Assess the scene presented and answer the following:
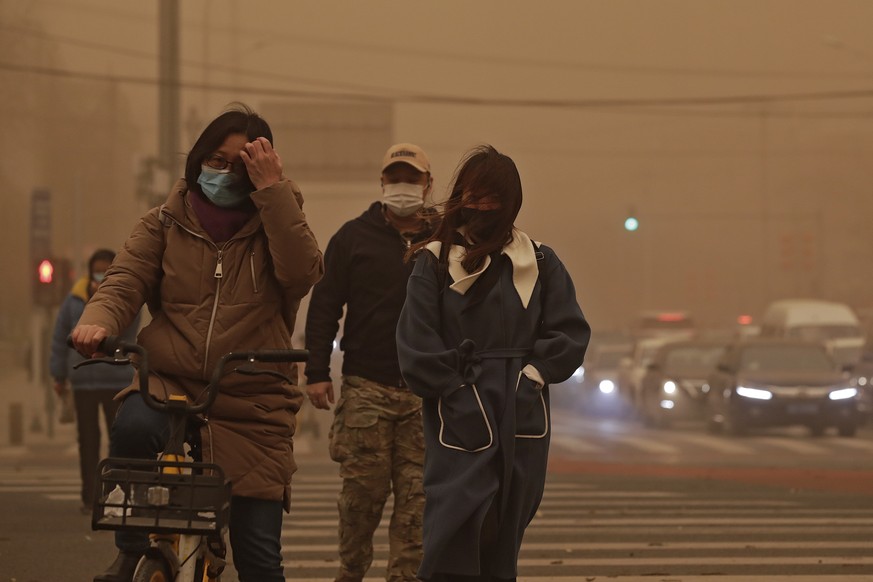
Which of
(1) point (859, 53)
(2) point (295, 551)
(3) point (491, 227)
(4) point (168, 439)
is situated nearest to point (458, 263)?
(3) point (491, 227)

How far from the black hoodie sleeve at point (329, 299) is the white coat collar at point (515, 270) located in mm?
2001

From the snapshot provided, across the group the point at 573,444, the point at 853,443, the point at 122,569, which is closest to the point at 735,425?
the point at 853,443

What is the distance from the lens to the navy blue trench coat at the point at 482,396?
5.61 meters

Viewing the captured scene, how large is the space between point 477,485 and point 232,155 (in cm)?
130

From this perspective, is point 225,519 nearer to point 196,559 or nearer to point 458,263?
point 196,559

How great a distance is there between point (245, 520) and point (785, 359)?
68.2 ft

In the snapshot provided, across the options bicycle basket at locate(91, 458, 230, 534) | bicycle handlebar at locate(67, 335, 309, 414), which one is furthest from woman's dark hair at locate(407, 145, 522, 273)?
bicycle basket at locate(91, 458, 230, 534)

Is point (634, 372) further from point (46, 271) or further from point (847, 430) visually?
point (46, 271)

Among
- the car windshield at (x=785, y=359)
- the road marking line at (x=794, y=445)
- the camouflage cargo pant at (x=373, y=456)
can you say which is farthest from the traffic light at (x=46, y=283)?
the camouflage cargo pant at (x=373, y=456)

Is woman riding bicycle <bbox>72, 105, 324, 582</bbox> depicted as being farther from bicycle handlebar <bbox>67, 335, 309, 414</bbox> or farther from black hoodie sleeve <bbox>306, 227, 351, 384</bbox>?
black hoodie sleeve <bbox>306, 227, 351, 384</bbox>

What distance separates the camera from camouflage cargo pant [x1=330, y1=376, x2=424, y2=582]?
754cm

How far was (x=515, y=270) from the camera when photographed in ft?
18.9

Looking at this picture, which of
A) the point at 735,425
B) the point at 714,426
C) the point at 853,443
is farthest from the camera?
the point at 714,426

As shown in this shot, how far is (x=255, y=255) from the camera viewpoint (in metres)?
5.36
